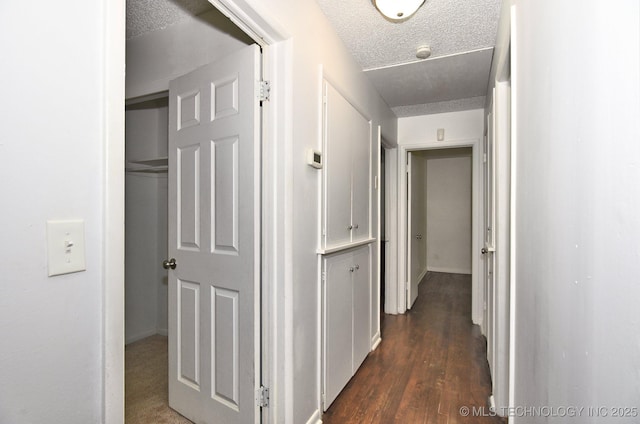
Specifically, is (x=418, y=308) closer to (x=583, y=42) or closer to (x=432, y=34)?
(x=432, y=34)

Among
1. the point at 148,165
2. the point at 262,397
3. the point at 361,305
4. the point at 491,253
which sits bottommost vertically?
the point at 262,397

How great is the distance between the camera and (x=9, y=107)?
63 cm

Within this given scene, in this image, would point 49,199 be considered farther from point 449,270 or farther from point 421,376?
point 449,270

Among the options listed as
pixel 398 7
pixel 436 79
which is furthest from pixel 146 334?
pixel 436 79

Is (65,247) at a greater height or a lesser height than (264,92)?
lesser

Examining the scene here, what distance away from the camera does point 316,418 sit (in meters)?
1.85

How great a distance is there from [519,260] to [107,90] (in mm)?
1530

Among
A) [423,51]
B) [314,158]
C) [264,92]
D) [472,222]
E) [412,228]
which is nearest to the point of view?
[264,92]

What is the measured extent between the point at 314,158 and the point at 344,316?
119 centimetres

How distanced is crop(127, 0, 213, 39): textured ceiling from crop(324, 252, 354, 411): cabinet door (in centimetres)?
178

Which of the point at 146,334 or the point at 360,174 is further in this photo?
→ the point at 146,334

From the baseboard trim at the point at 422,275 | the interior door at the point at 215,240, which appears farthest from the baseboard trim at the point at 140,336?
the baseboard trim at the point at 422,275

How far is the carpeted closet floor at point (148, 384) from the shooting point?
194 centimetres

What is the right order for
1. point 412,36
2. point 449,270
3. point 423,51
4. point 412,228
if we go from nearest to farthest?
point 412,36, point 423,51, point 412,228, point 449,270
